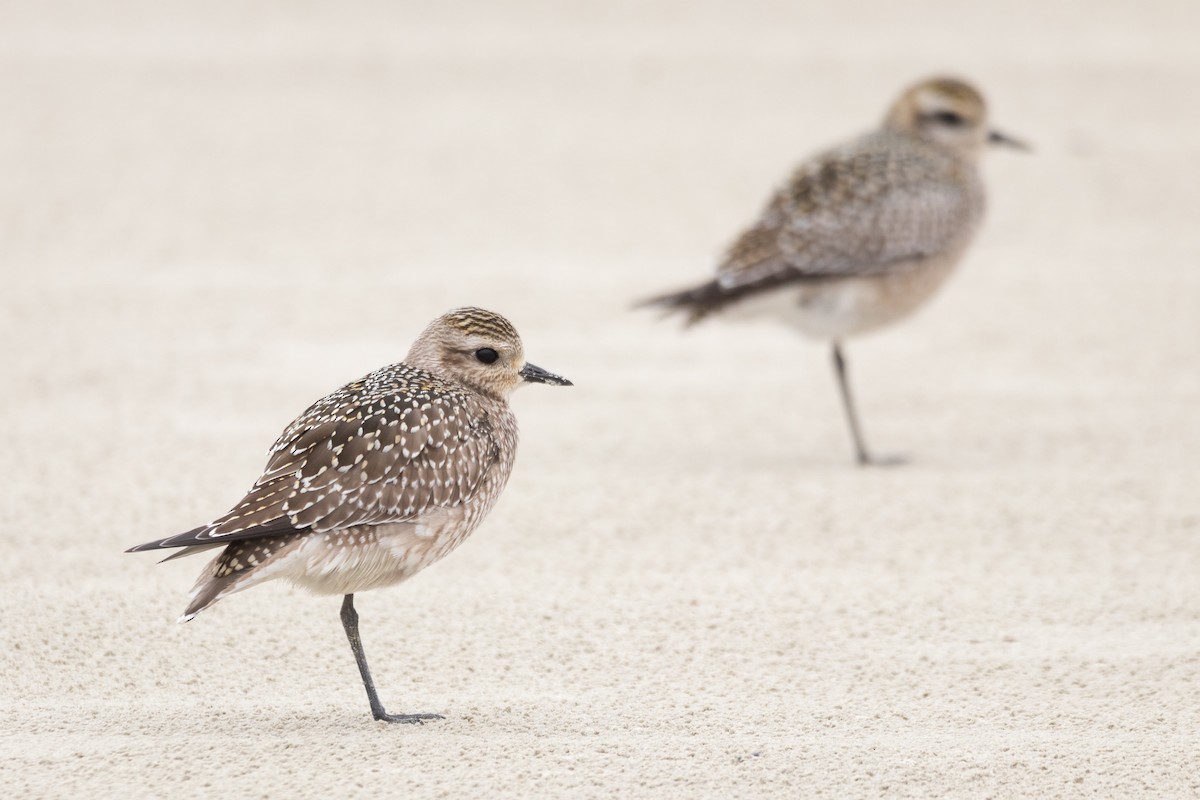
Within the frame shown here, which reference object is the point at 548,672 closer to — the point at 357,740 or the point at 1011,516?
the point at 357,740

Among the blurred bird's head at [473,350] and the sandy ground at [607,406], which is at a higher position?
the blurred bird's head at [473,350]

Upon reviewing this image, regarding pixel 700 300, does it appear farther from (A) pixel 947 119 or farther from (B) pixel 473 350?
(B) pixel 473 350

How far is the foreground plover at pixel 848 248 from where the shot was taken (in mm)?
7367

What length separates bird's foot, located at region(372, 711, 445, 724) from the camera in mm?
4531

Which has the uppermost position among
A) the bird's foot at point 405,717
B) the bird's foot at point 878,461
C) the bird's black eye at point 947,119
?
the bird's black eye at point 947,119

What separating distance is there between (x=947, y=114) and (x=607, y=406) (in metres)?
2.17

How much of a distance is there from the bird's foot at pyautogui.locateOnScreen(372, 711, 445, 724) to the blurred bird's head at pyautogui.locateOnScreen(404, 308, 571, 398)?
102 centimetres

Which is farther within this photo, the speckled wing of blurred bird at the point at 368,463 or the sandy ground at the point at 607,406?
the sandy ground at the point at 607,406

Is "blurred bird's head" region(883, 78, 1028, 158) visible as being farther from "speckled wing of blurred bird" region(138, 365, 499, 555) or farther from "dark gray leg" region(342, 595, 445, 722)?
"dark gray leg" region(342, 595, 445, 722)

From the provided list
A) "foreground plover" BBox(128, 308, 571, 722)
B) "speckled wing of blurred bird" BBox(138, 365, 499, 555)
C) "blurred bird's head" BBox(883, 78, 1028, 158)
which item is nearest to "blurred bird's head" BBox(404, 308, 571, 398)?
"foreground plover" BBox(128, 308, 571, 722)

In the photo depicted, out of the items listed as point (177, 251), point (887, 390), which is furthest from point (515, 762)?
point (177, 251)

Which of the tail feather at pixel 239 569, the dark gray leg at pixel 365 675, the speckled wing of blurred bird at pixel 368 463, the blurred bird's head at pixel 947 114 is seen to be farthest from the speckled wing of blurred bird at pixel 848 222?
the tail feather at pixel 239 569

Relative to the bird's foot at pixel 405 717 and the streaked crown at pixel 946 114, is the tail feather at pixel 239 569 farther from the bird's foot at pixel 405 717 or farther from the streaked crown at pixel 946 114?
the streaked crown at pixel 946 114

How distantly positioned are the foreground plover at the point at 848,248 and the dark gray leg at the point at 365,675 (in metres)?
3.03
